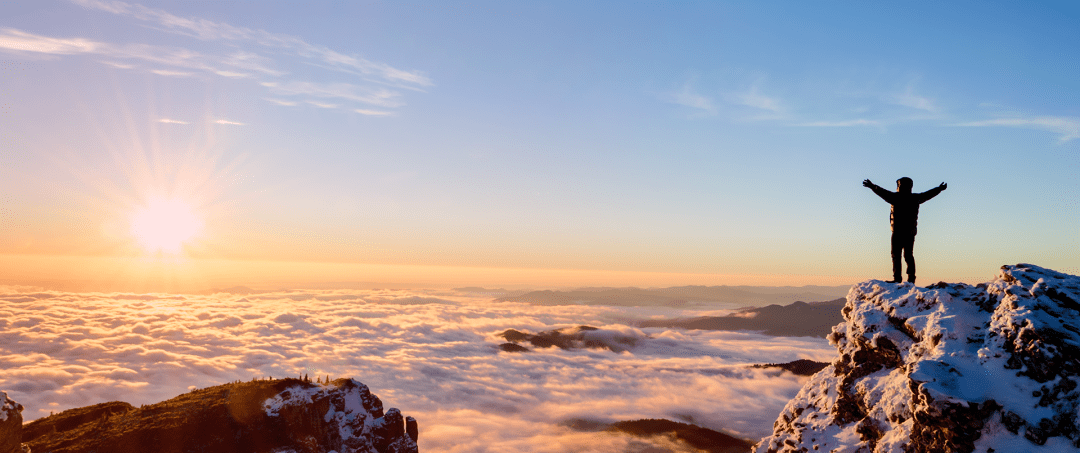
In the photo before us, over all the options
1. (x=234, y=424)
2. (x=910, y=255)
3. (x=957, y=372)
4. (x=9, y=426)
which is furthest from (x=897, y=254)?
(x=234, y=424)

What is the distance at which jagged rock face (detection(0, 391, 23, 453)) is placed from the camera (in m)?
22.8

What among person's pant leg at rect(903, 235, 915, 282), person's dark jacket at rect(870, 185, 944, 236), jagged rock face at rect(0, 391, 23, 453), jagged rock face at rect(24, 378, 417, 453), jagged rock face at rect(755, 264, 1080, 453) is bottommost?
jagged rock face at rect(24, 378, 417, 453)

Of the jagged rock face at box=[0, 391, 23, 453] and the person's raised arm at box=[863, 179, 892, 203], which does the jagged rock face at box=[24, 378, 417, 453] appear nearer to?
the jagged rock face at box=[0, 391, 23, 453]

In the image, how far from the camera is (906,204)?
684 inches

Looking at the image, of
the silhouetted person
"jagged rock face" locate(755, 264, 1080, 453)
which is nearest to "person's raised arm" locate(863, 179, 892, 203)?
the silhouetted person

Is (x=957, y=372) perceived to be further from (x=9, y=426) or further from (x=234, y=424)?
(x=234, y=424)

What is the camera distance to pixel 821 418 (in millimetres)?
14750

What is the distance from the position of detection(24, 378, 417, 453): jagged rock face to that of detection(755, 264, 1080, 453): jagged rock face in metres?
64.5

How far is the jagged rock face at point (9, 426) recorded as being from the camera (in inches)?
898

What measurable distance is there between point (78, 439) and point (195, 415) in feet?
35.4

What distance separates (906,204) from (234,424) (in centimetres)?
7058

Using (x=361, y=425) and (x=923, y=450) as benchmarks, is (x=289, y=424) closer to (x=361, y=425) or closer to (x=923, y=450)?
(x=361, y=425)

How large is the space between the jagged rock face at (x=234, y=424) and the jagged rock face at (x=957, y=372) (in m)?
64.5

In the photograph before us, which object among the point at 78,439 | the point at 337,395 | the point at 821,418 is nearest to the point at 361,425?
the point at 337,395
